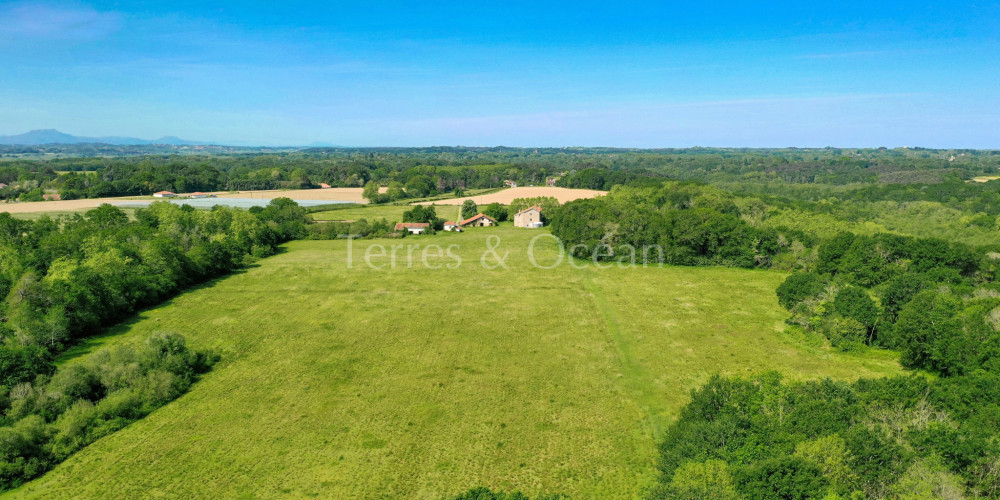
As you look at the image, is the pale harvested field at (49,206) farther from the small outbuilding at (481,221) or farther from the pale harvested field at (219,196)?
the small outbuilding at (481,221)

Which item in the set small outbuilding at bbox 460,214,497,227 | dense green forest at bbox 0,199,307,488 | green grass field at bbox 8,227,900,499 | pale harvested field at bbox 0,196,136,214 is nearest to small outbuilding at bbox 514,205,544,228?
small outbuilding at bbox 460,214,497,227

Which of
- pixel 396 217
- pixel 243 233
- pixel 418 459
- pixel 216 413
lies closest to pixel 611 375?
pixel 418 459

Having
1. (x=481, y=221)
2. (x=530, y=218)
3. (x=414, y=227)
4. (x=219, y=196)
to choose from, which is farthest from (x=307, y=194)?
(x=530, y=218)

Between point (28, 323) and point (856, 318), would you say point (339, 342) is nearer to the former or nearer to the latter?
point (28, 323)

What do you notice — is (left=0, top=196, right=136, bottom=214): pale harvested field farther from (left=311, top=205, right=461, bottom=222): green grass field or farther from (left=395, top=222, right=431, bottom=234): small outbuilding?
(left=395, top=222, right=431, bottom=234): small outbuilding

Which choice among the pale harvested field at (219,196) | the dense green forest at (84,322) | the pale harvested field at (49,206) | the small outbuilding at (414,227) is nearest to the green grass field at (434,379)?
the dense green forest at (84,322)
